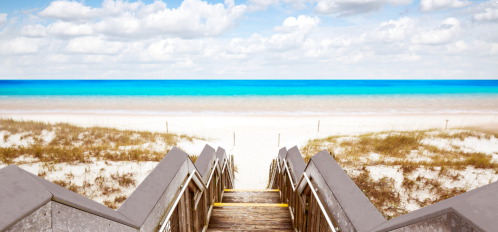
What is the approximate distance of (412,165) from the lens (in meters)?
7.91

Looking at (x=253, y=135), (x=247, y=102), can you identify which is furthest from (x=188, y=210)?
(x=247, y=102)

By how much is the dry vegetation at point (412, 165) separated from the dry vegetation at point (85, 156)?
5.73 metres

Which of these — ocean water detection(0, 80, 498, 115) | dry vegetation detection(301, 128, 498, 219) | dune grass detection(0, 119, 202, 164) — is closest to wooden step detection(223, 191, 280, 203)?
dry vegetation detection(301, 128, 498, 219)

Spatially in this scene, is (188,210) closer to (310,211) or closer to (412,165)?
(310,211)

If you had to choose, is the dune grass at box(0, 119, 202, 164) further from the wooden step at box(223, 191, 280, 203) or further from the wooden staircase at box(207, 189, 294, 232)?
the wooden staircase at box(207, 189, 294, 232)

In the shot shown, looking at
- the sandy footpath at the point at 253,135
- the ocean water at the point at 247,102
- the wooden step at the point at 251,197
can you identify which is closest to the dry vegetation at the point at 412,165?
the wooden step at the point at 251,197

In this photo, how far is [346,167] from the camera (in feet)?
26.6

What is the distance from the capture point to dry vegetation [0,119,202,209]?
21.9ft

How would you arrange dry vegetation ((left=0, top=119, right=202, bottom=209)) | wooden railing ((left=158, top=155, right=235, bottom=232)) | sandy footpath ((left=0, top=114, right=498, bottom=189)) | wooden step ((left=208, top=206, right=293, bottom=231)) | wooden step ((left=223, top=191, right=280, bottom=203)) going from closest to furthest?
wooden railing ((left=158, top=155, right=235, bottom=232)) < wooden step ((left=208, top=206, right=293, bottom=231)) < wooden step ((left=223, top=191, right=280, bottom=203)) < dry vegetation ((left=0, top=119, right=202, bottom=209)) < sandy footpath ((left=0, top=114, right=498, bottom=189))

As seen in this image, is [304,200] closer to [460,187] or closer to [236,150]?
[460,187]

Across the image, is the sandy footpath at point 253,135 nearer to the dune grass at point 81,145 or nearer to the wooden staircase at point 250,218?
the dune grass at point 81,145

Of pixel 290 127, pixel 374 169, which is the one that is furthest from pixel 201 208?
pixel 290 127

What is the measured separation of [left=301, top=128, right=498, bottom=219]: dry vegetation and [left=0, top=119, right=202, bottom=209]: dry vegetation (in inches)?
226

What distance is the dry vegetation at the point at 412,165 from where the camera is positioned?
6211 millimetres
